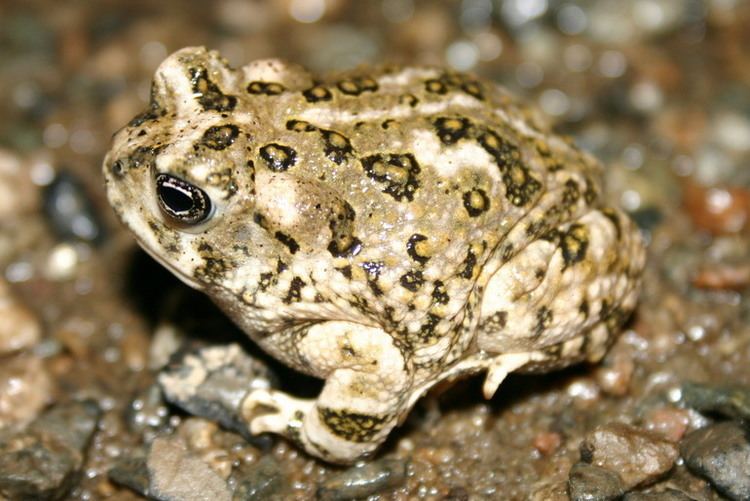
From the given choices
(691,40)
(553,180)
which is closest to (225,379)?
(553,180)

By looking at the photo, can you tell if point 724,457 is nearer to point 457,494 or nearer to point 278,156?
point 457,494

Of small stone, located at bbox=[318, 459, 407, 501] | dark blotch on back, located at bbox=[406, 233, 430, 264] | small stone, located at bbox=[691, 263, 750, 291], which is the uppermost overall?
dark blotch on back, located at bbox=[406, 233, 430, 264]

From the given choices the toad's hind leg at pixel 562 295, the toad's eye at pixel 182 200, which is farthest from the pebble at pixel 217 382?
the toad's hind leg at pixel 562 295

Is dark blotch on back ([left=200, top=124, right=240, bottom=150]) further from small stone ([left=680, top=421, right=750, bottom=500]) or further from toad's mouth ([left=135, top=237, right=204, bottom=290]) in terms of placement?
small stone ([left=680, top=421, right=750, bottom=500])

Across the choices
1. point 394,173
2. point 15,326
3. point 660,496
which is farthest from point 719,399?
point 15,326

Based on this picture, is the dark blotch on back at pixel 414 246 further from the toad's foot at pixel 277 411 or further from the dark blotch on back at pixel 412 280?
the toad's foot at pixel 277 411

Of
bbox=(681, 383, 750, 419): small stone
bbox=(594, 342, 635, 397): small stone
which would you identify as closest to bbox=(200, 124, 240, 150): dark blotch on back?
bbox=(594, 342, 635, 397): small stone

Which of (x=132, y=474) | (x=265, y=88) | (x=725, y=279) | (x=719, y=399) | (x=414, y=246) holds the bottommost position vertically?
(x=132, y=474)
